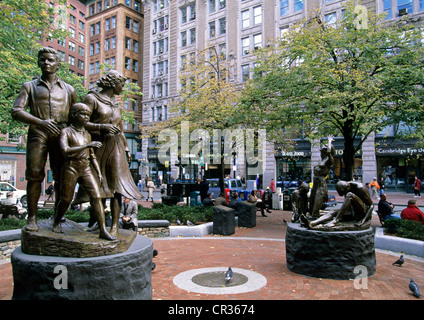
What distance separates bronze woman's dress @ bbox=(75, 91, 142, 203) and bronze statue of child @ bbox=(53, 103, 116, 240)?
35 centimetres

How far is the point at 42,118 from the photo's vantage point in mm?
4465

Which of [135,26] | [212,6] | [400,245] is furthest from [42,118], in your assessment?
[135,26]

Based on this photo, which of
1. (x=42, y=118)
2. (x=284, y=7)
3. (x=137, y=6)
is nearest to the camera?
(x=42, y=118)

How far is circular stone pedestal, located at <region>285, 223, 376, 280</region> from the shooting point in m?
5.97

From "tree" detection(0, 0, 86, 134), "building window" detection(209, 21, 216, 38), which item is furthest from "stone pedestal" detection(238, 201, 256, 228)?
"building window" detection(209, 21, 216, 38)

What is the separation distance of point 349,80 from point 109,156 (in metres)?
9.86

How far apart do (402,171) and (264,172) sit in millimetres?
13006

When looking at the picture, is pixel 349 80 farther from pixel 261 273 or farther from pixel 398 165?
pixel 398 165

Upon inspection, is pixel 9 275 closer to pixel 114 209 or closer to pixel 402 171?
pixel 114 209

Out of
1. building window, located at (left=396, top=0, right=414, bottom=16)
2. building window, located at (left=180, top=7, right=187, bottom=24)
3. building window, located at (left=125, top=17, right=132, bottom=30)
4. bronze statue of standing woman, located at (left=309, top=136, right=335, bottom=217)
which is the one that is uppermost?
building window, located at (left=125, top=17, right=132, bottom=30)

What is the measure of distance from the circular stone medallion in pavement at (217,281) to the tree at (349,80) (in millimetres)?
7570

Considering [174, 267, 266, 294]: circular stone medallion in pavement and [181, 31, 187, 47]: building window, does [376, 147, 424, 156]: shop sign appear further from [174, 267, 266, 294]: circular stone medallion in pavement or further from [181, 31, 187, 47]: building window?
[174, 267, 266, 294]: circular stone medallion in pavement

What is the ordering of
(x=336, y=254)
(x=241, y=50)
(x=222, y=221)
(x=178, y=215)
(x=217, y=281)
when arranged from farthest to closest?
1. (x=241, y=50)
2. (x=178, y=215)
3. (x=222, y=221)
4. (x=336, y=254)
5. (x=217, y=281)
